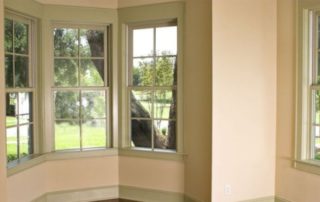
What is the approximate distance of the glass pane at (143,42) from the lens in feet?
15.3

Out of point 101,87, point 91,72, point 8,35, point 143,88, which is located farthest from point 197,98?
point 8,35

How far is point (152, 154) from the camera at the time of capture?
4582mm

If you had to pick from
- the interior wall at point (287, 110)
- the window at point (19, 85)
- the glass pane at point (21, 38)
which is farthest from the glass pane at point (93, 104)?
the interior wall at point (287, 110)

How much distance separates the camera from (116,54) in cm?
477

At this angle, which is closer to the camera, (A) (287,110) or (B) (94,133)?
(A) (287,110)

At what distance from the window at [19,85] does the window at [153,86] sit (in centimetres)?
130

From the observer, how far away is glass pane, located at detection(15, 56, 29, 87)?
405 centimetres

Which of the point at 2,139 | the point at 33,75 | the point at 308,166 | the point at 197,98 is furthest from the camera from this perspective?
the point at 33,75

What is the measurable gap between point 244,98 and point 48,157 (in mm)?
2587

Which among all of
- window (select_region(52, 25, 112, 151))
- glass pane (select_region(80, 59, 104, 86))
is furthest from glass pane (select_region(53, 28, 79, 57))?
glass pane (select_region(80, 59, 104, 86))

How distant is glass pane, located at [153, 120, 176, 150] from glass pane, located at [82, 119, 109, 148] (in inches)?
29.9

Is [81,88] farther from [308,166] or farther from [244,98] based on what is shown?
[308,166]

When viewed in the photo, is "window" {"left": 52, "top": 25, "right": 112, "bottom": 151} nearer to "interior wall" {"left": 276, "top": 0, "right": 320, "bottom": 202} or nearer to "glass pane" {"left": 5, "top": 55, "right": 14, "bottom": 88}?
"glass pane" {"left": 5, "top": 55, "right": 14, "bottom": 88}

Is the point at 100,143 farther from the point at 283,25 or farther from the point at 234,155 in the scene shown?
the point at 283,25
